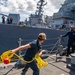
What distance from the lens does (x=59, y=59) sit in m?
7.93

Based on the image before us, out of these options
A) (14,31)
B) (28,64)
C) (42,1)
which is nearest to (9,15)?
(14,31)

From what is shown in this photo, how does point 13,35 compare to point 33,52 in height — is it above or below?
below

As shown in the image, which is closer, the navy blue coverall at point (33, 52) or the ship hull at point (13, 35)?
the navy blue coverall at point (33, 52)

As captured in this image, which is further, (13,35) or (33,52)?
(13,35)

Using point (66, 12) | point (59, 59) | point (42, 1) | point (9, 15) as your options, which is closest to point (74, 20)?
point (66, 12)

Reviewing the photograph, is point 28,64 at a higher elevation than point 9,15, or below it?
below

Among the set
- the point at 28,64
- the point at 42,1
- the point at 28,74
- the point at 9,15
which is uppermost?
the point at 42,1

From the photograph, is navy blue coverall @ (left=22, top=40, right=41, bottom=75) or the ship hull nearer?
navy blue coverall @ (left=22, top=40, right=41, bottom=75)

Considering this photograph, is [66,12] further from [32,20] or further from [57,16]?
[32,20]

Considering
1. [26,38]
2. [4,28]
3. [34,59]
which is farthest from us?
[26,38]

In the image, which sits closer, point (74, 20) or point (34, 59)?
point (34, 59)

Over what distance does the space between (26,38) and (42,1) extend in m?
9.04

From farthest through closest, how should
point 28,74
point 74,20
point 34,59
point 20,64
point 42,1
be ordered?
1. point 74,20
2. point 42,1
3. point 20,64
4. point 28,74
5. point 34,59

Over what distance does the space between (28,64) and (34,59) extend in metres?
0.19
